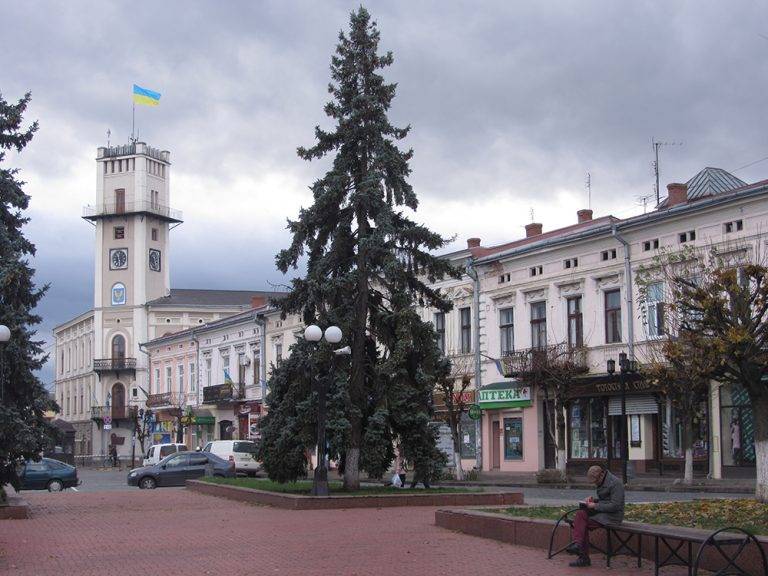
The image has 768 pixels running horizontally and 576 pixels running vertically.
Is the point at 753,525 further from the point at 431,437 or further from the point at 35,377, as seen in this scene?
the point at 35,377

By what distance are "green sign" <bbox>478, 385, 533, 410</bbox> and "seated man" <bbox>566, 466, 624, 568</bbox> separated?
28281 mm

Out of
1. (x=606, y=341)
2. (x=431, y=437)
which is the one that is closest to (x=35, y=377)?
(x=431, y=437)

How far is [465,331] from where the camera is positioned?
4556cm

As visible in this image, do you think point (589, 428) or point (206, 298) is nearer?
point (589, 428)

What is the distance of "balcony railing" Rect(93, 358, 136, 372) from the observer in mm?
86062

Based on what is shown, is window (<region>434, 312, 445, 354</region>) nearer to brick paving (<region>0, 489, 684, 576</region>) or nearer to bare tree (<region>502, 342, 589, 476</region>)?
bare tree (<region>502, 342, 589, 476</region>)

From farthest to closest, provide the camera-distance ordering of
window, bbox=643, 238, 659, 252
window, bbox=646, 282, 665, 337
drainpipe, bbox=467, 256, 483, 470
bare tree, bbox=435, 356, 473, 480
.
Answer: drainpipe, bbox=467, 256, 483, 470, bare tree, bbox=435, 356, 473, 480, window, bbox=643, 238, 659, 252, window, bbox=646, 282, 665, 337

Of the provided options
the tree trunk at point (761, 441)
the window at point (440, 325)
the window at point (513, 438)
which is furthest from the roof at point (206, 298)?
the tree trunk at point (761, 441)

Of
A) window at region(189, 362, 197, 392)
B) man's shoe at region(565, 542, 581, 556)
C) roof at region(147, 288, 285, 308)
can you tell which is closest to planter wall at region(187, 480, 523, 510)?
man's shoe at region(565, 542, 581, 556)

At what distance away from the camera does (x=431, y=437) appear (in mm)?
25062

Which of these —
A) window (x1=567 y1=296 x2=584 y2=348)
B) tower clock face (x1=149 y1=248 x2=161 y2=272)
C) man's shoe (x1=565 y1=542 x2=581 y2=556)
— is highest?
tower clock face (x1=149 y1=248 x2=161 y2=272)

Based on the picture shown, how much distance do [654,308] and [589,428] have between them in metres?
6.34

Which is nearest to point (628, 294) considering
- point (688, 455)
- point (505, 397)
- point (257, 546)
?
point (688, 455)

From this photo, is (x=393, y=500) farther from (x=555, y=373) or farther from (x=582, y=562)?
(x=555, y=373)
